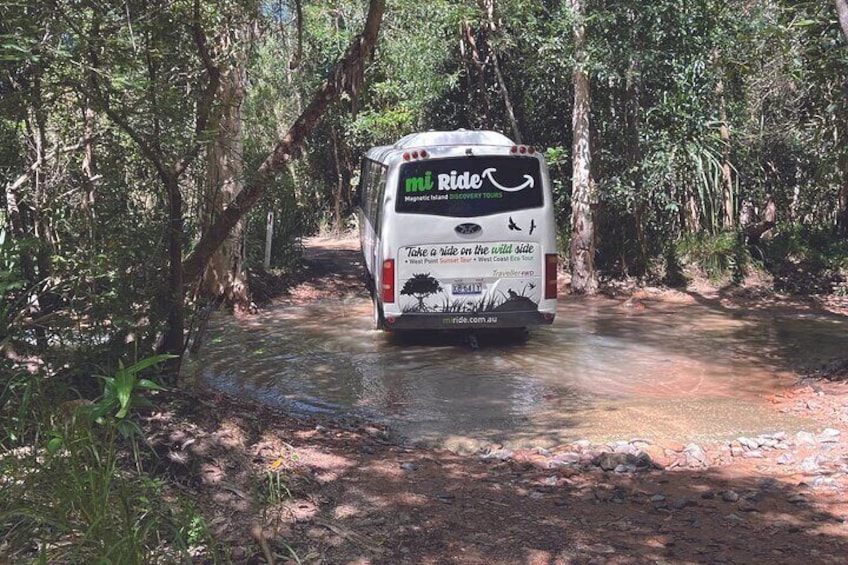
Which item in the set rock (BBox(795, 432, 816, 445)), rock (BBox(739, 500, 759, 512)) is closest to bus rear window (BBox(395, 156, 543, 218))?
rock (BBox(795, 432, 816, 445))

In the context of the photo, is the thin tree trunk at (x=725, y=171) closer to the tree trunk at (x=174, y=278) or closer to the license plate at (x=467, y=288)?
the license plate at (x=467, y=288)

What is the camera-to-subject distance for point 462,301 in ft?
31.4

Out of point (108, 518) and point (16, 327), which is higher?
point (16, 327)

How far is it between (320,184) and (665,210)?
13120 mm

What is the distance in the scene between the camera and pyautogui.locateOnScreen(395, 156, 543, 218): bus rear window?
9367 mm

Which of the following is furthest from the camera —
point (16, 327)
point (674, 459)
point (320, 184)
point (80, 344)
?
point (320, 184)

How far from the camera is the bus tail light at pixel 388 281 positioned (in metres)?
9.38

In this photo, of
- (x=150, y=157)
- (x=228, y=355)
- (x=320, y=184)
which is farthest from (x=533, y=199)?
(x=320, y=184)

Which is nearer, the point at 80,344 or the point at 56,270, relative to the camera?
the point at 80,344

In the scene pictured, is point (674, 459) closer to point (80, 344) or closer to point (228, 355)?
point (80, 344)

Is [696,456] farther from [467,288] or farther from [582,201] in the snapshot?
[582,201]

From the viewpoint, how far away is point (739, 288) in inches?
558

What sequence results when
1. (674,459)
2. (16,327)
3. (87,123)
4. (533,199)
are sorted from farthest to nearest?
(533,199) < (87,123) < (674,459) < (16,327)

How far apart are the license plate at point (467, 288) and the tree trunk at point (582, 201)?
16.5 ft
